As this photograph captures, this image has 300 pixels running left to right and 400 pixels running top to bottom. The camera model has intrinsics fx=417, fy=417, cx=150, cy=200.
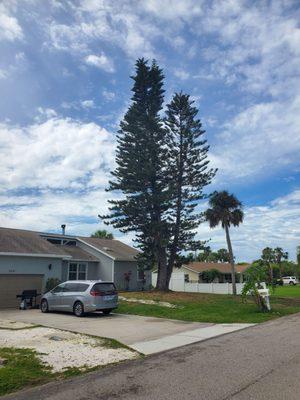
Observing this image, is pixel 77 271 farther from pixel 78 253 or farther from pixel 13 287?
pixel 13 287

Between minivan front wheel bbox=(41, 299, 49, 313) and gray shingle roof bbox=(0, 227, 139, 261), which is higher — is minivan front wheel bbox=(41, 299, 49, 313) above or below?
below

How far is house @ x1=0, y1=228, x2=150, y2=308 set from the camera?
2283 cm

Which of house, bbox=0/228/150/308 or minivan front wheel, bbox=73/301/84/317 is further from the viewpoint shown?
house, bbox=0/228/150/308

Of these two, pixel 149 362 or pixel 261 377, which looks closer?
pixel 261 377

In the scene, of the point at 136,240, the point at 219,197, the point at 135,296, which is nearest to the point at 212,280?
the point at 219,197

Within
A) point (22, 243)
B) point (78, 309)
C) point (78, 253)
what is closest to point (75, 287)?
point (78, 309)

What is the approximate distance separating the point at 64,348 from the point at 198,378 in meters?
4.17

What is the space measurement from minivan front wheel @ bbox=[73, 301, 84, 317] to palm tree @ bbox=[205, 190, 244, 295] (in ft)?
69.0

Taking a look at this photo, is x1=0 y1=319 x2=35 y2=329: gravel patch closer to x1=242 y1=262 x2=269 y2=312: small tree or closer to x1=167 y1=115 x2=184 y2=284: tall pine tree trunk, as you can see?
x1=242 y1=262 x2=269 y2=312: small tree

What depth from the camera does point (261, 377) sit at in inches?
281

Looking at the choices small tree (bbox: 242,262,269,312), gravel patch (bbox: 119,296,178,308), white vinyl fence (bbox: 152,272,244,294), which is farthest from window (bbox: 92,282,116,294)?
white vinyl fence (bbox: 152,272,244,294)

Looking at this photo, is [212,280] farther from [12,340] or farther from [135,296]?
[12,340]

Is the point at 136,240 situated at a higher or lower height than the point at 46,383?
higher

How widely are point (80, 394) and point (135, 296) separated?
19.1 m
